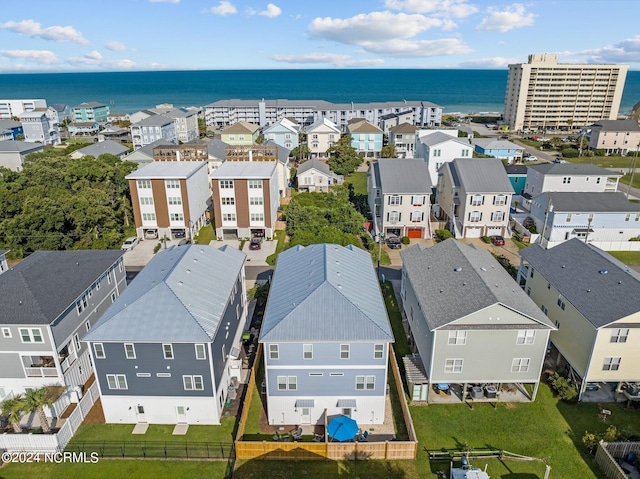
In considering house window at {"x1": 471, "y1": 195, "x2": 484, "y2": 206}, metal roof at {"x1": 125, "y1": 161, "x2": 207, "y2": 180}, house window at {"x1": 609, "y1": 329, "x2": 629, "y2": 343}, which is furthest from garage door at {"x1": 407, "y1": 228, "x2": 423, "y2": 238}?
house window at {"x1": 609, "y1": 329, "x2": 629, "y2": 343}

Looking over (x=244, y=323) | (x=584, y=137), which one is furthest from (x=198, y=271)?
(x=584, y=137)

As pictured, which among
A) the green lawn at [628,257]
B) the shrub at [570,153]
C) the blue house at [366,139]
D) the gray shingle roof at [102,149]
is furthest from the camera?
the shrub at [570,153]

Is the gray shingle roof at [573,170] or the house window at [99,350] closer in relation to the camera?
the house window at [99,350]

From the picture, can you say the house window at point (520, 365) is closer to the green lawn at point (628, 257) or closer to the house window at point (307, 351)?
the house window at point (307, 351)

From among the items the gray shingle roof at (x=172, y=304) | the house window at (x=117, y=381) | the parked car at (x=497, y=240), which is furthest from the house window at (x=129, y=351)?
the parked car at (x=497, y=240)

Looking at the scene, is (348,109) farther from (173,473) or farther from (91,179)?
(173,473)

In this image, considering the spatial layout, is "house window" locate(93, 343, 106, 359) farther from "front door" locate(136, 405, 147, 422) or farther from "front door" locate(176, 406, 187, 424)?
"front door" locate(176, 406, 187, 424)
